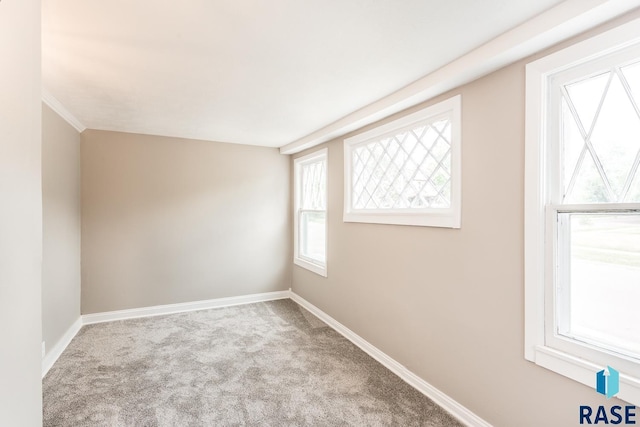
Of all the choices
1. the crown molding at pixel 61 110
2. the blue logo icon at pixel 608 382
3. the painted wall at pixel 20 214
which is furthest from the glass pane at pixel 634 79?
the crown molding at pixel 61 110

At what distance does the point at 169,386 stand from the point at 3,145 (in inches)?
83.9

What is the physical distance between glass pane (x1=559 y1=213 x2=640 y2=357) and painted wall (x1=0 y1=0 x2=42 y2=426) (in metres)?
2.27

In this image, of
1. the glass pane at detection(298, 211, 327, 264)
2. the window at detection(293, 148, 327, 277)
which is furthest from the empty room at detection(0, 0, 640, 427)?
the glass pane at detection(298, 211, 327, 264)

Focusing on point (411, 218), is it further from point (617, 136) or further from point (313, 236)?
point (313, 236)

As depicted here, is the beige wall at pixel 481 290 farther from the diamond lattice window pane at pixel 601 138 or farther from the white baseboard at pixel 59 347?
the white baseboard at pixel 59 347

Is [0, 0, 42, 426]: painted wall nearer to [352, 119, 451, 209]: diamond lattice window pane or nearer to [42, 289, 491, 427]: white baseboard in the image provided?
[42, 289, 491, 427]: white baseboard

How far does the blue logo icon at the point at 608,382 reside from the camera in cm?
135

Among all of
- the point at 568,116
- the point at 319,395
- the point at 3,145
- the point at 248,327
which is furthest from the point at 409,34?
the point at 248,327

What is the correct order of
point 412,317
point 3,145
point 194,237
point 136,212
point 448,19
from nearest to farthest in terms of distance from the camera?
point 3,145 → point 448,19 → point 412,317 → point 136,212 → point 194,237

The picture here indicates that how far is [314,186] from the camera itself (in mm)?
4371

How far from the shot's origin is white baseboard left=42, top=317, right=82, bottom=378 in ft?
8.55

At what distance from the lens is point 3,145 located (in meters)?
0.95

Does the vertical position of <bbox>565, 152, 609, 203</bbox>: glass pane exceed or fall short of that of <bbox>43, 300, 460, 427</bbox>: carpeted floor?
it exceeds it

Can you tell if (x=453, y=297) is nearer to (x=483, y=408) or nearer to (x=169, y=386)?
(x=483, y=408)
